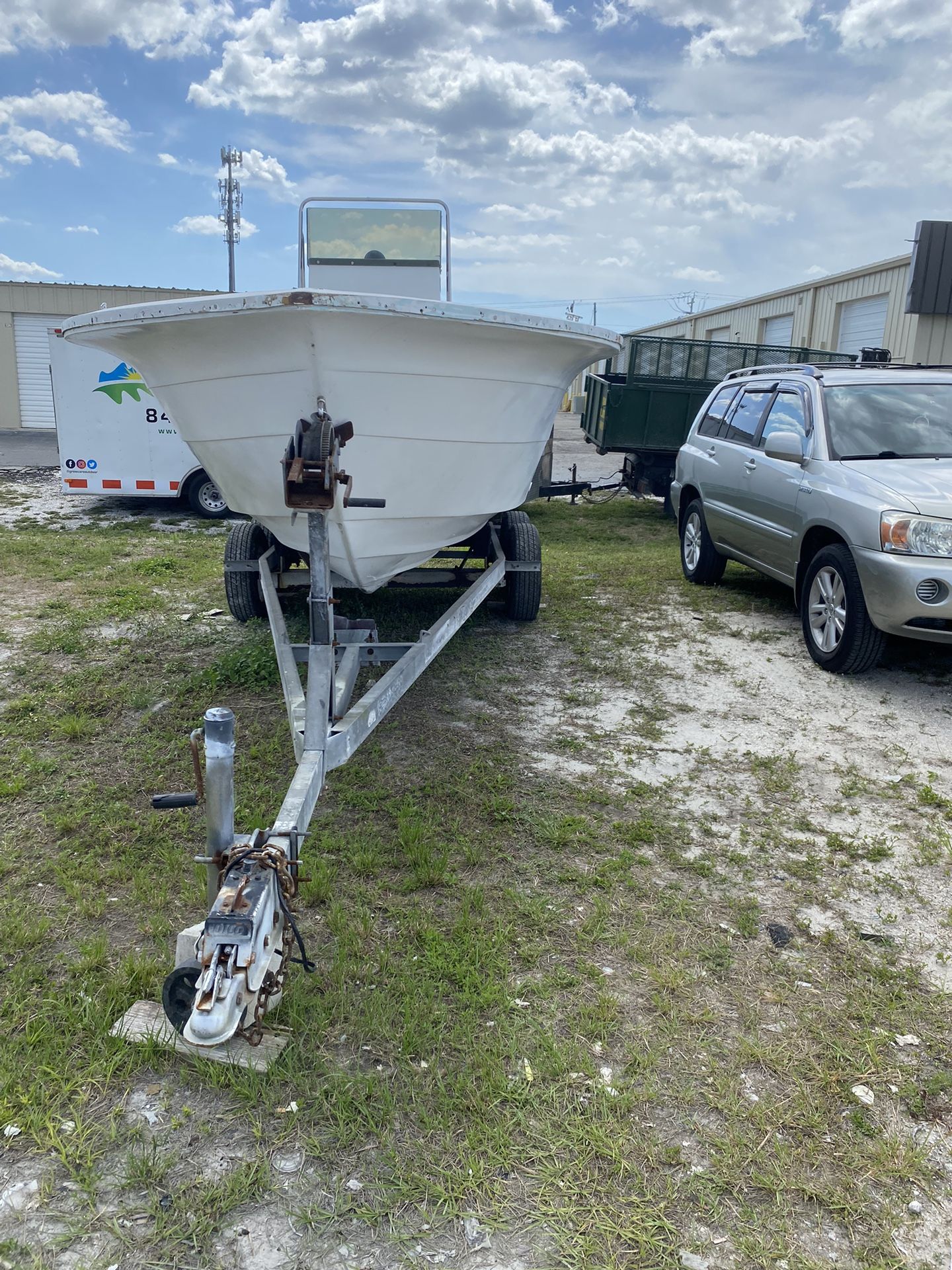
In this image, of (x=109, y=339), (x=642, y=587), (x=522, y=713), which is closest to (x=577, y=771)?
(x=522, y=713)

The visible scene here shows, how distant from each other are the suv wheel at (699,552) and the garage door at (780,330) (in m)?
13.9

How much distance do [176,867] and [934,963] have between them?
2575 millimetres

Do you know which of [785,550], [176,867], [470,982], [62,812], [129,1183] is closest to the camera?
[129,1183]

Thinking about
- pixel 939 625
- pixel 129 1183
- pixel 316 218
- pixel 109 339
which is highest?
pixel 316 218

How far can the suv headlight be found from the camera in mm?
4805

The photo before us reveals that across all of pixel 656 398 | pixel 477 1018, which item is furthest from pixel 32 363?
pixel 477 1018

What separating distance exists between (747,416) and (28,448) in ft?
62.6

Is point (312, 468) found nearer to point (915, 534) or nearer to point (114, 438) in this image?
point (915, 534)

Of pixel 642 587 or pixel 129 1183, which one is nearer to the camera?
pixel 129 1183

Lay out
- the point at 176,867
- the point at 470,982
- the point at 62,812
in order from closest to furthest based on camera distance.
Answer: the point at 470,982
the point at 176,867
the point at 62,812

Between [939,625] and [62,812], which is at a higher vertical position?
[939,625]

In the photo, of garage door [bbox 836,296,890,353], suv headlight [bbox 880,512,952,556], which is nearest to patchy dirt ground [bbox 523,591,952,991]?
suv headlight [bbox 880,512,952,556]

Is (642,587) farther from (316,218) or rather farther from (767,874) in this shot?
(767,874)

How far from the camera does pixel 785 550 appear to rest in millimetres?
6062
